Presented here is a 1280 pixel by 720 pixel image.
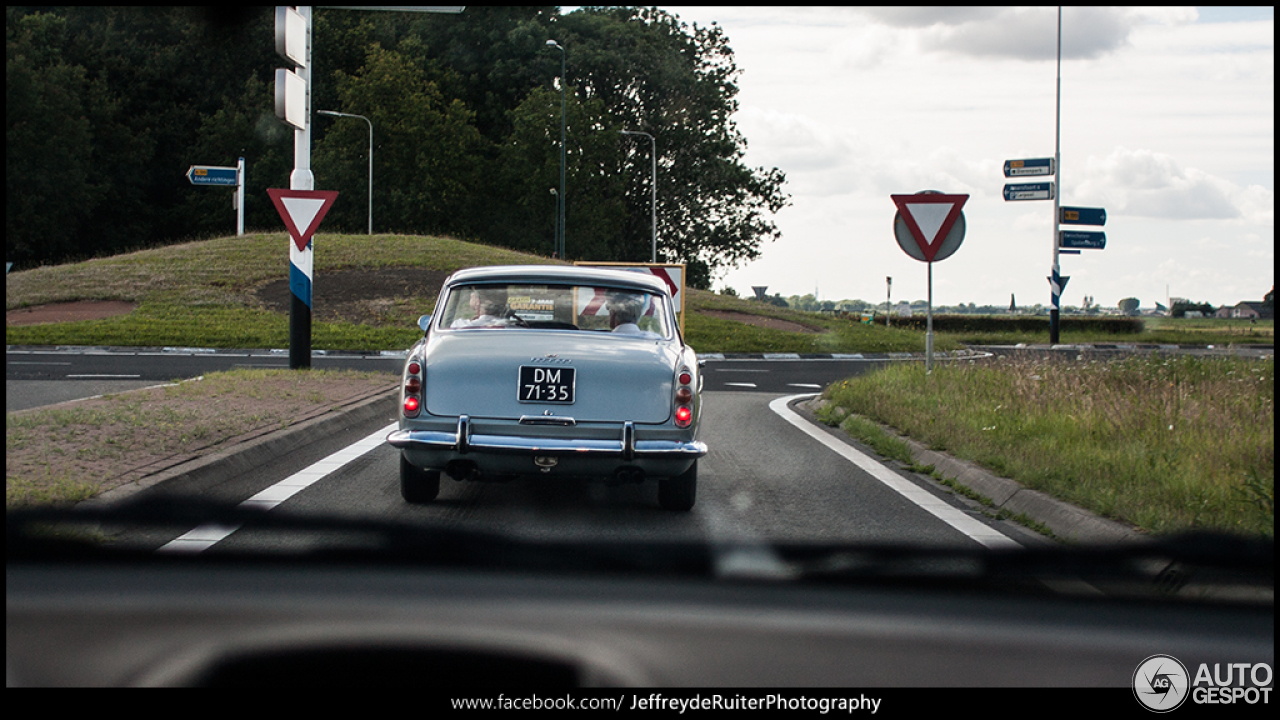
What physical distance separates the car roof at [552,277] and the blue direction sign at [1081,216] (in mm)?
30824

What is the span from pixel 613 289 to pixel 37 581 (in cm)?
536

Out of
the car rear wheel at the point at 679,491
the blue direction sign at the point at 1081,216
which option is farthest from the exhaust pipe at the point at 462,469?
the blue direction sign at the point at 1081,216

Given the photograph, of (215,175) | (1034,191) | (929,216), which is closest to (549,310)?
(929,216)

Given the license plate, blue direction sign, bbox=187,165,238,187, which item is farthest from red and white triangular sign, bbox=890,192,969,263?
blue direction sign, bbox=187,165,238,187

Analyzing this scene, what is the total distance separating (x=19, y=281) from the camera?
112 feet

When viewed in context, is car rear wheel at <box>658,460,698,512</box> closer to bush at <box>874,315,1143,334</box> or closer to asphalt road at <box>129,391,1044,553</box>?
asphalt road at <box>129,391,1044,553</box>

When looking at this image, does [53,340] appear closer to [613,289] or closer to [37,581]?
[613,289]

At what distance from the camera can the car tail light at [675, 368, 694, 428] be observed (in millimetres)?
6262

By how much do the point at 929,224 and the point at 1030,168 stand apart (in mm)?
23937

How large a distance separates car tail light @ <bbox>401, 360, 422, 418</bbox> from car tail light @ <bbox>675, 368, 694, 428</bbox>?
4.92 ft

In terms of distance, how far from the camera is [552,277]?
700 centimetres

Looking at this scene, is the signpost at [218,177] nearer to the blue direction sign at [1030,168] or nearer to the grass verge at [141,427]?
the blue direction sign at [1030,168]

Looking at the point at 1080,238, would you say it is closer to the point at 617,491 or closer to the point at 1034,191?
the point at 1034,191

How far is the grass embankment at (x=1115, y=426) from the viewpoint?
5480 mm
